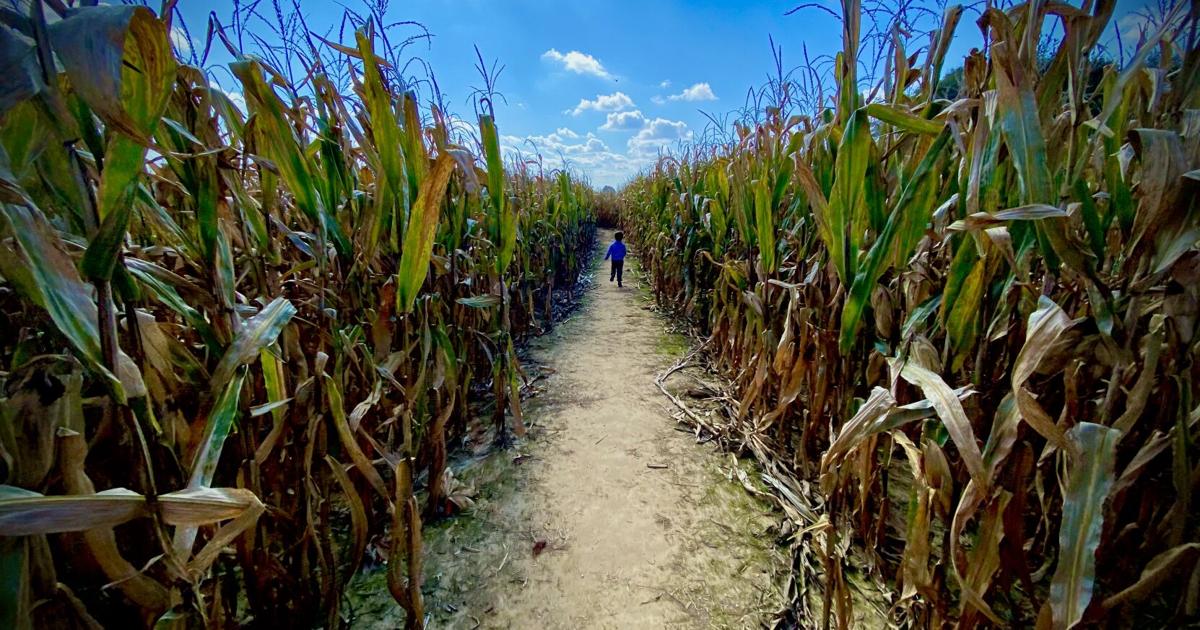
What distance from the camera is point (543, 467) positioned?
7.04 feet

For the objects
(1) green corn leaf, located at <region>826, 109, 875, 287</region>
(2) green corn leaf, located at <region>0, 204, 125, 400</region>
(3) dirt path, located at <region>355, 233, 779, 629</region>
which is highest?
(1) green corn leaf, located at <region>826, 109, 875, 287</region>

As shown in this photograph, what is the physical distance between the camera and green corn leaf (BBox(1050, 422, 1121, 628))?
26.6 inches

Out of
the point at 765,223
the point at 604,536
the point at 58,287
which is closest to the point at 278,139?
the point at 58,287

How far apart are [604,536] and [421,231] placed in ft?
4.20

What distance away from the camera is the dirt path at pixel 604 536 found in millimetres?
1388

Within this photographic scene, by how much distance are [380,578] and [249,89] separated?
58.5 inches

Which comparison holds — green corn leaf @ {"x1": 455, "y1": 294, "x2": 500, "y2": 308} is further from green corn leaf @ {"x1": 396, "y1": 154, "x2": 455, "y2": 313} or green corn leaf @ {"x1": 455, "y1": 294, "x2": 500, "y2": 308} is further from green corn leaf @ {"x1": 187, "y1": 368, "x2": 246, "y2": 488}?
green corn leaf @ {"x1": 187, "y1": 368, "x2": 246, "y2": 488}

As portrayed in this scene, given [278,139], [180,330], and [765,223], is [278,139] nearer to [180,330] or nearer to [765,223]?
[180,330]

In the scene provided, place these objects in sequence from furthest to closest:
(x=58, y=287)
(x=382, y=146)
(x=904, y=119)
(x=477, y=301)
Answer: (x=477, y=301), (x=382, y=146), (x=904, y=119), (x=58, y=287)

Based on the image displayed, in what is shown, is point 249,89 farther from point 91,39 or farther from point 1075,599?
point 1075,599

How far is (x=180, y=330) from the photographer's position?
3.78ft

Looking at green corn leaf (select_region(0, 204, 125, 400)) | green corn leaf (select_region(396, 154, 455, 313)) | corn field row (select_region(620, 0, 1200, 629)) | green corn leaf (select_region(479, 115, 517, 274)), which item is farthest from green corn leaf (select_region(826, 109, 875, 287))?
green corn leaf (select_region(0, 204, 125, 400))

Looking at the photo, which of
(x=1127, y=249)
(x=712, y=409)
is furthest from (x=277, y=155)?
(x=712, y=409)

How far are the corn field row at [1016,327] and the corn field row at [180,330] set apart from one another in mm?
1163
